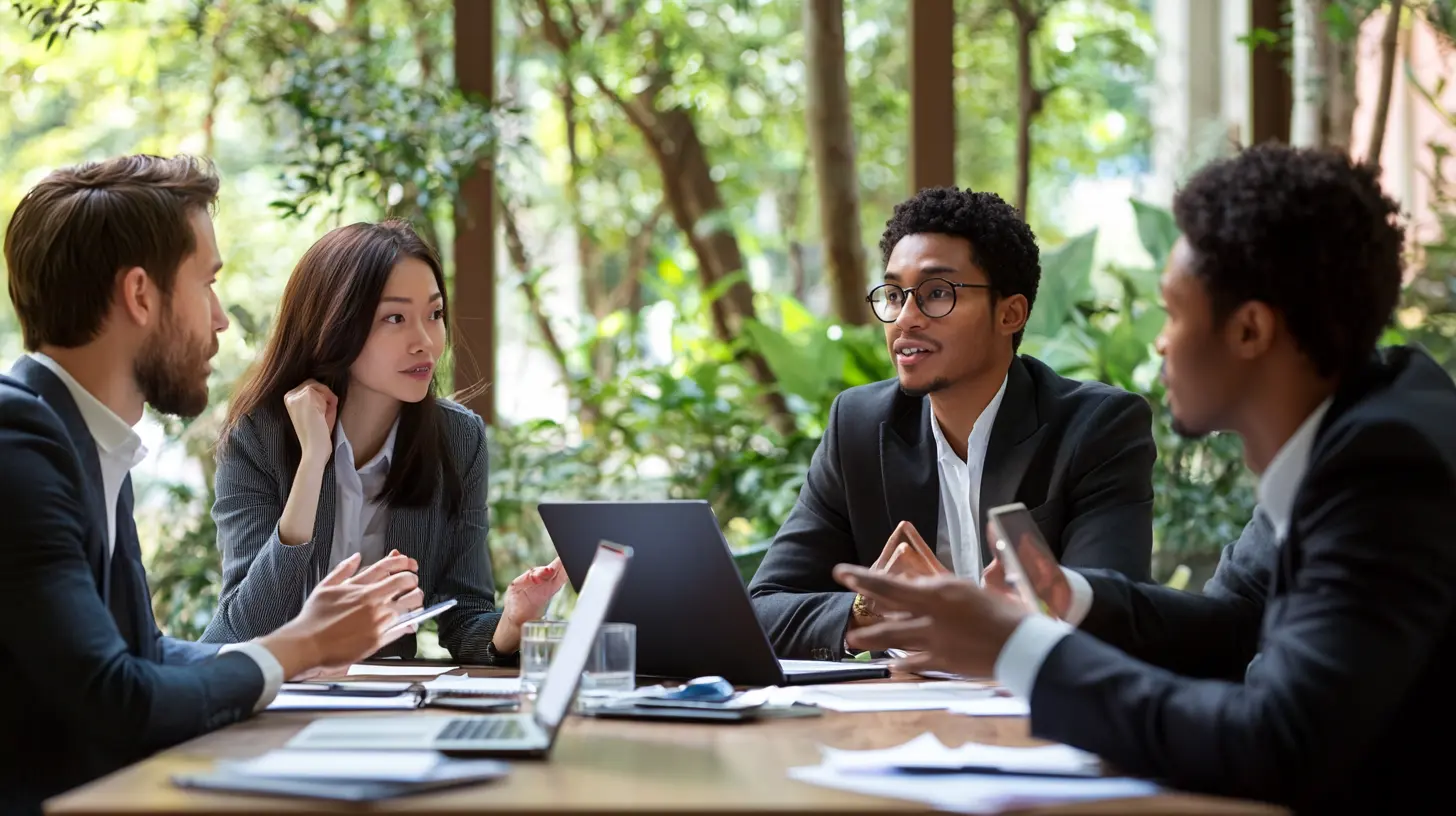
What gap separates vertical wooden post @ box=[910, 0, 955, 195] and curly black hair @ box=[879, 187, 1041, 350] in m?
1.21

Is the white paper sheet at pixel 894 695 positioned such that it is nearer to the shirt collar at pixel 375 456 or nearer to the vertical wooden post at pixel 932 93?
the shirt collar at pixel 375 456

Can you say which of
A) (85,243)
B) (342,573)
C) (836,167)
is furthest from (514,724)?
(836,167)

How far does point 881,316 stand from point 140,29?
3.44 meters

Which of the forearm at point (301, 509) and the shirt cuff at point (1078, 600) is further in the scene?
the forearm at point (301, 509)

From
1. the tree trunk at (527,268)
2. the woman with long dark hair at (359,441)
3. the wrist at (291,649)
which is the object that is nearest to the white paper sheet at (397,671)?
the woman with long dark hair at (359,441)

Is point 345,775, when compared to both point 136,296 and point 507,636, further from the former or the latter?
point 507,636

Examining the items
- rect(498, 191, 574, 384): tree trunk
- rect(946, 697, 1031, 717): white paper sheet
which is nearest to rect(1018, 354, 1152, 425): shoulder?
rect(946, 697, 1031, 717): white paper sheet

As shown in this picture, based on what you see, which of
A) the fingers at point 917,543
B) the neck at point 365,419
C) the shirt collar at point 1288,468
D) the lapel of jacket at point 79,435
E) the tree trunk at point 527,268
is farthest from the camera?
the tree trunk at point 527,268

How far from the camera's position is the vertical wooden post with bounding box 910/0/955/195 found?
3.88 metres

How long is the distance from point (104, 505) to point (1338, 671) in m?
1.41

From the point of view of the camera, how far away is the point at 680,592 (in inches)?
76.3

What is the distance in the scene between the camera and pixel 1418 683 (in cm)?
137

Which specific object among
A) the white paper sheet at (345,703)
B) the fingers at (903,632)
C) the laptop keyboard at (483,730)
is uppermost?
the fingers at (903,632)

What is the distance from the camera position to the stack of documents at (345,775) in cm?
126
